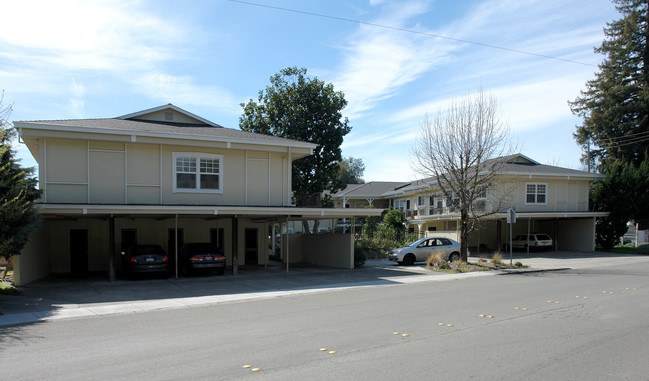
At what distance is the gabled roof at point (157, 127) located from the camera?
1691cm

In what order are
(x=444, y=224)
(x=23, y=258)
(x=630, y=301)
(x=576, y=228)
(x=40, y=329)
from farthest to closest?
(x=444, y=224), (x=576, y=228), (x=23, y=258), (x=630, y=301), (x=40, y=329)

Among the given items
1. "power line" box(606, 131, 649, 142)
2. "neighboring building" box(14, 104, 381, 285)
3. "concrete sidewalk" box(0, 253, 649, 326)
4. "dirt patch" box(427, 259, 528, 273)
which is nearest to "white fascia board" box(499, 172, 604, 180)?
"power line" box(606, 131, 649, 142)

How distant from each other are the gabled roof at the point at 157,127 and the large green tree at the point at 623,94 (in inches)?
1259

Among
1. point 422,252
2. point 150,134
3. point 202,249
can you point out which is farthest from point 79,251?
point 422,252

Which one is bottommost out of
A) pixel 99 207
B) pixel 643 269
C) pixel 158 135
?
pixel 643 269

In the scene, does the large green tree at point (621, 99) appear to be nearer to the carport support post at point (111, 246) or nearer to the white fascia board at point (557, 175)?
the white fascia board at point (557, 175)

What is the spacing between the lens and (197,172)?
63.6 ft

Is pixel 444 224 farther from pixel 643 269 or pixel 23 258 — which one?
pixel 23 258

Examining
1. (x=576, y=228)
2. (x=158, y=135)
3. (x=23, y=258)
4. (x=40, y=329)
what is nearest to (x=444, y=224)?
(x=576, y=228)

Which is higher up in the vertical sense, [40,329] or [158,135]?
[158,135]

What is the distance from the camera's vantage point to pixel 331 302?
39.7ft

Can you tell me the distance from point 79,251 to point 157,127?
660 cm

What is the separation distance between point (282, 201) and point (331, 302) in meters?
9.60

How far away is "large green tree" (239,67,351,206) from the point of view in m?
29.3
